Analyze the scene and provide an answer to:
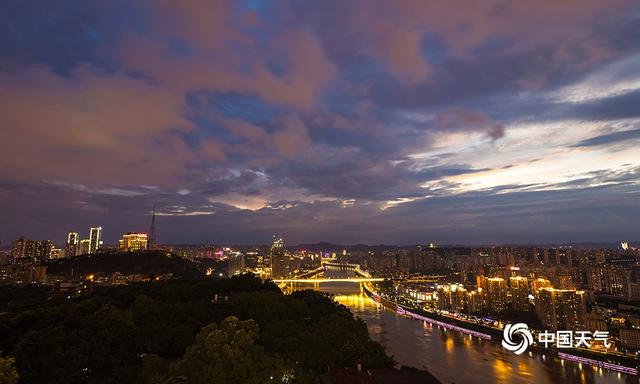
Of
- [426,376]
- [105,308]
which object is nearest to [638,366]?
[426,376]

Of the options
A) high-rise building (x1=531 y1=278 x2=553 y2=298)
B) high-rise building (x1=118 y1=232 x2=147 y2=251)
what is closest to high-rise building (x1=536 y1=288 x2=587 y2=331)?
high-rise building (x1=531 y1=278 x2=553 y2=298)

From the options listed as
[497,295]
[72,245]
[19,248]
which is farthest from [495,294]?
[72,245]

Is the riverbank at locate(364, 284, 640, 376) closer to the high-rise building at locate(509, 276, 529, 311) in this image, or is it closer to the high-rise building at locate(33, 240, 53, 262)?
the high-rise building at locate(509, 276, 529, 311)

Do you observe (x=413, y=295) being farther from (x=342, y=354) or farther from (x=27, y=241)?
(x=27, y=241)

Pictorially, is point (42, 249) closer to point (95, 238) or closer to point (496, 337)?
point (95, 238)

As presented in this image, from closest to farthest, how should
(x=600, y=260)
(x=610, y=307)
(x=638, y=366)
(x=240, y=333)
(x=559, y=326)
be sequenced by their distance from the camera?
(x=240, y=333) → (x=638, y=366) → (x=559, y=326) → (x=610, y=307) → (x=600, y=260)
